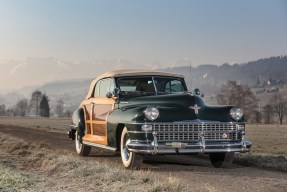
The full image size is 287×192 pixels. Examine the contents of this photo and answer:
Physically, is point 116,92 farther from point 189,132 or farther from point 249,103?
point 249,103

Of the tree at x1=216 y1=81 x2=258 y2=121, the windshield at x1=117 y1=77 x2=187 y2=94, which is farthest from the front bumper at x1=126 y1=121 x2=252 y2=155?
the tree at x1=216 y1=81 x2=258 y2=121

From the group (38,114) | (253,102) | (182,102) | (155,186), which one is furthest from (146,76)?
(38,114)

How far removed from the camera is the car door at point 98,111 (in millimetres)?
10188

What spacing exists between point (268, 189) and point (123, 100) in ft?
13.7

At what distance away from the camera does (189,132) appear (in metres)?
8.36

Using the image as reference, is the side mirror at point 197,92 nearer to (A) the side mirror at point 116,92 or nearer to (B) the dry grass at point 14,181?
(A) the side mirror at point 116,92

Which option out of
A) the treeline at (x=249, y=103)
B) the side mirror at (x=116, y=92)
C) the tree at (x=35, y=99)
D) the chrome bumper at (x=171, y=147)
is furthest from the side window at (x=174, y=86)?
the tree at (x=35, y=99)

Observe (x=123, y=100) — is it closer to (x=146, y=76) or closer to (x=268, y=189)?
(x=146, y=76)

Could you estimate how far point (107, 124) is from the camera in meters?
9.84

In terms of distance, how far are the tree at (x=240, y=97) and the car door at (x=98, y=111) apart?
4361 inches

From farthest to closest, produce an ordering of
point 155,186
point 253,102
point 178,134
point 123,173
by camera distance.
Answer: point 253,102 → point 178,134 → point 123,173 → point 155,186

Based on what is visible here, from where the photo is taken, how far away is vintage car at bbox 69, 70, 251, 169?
8289 millimetres

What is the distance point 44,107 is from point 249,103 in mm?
86658

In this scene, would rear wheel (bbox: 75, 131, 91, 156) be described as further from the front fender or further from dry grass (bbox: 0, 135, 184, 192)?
dry grass (bbox: 0, 135, 184, 192)
